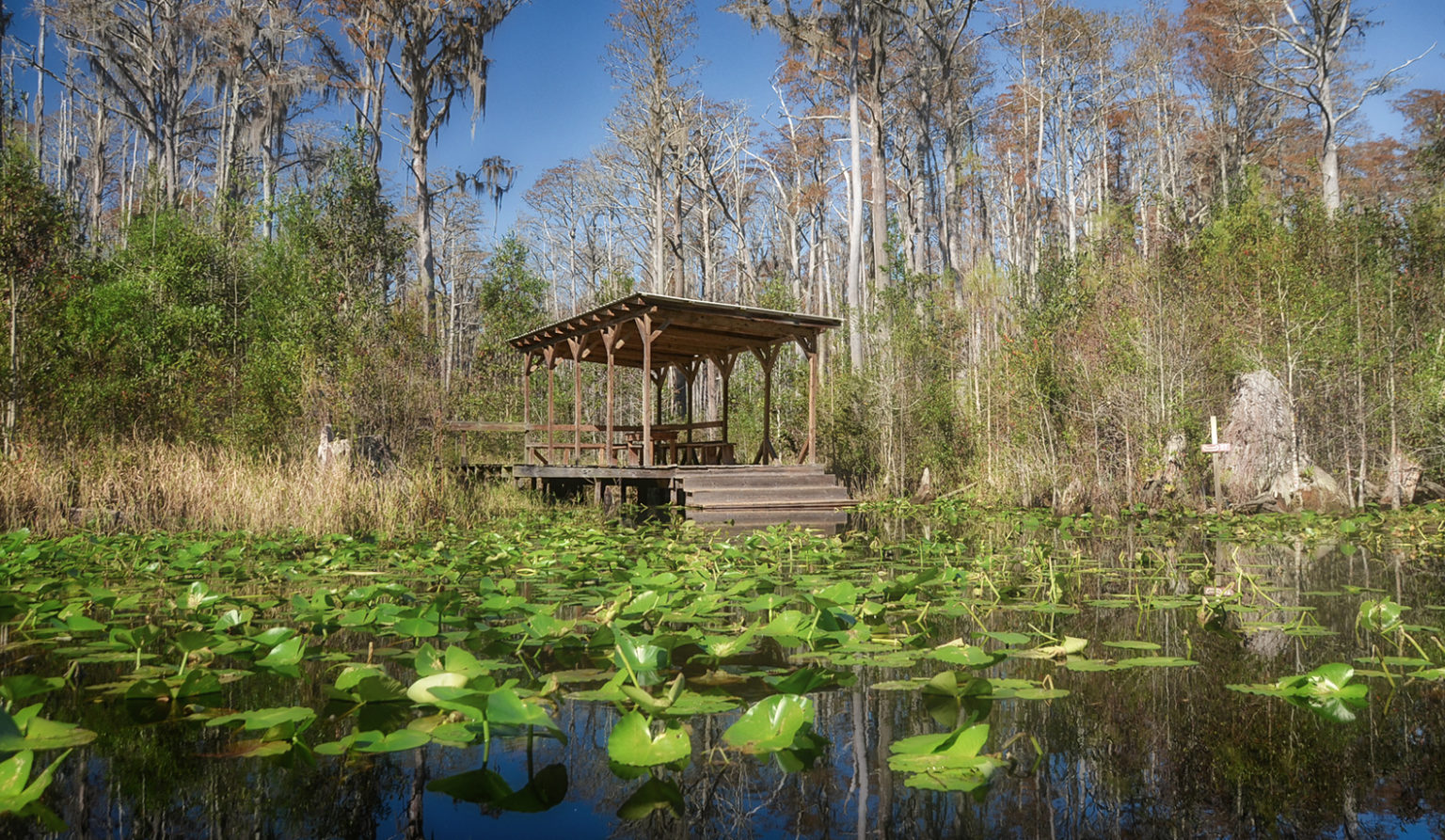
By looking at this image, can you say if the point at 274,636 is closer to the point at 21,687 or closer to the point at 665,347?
the point at 21,687

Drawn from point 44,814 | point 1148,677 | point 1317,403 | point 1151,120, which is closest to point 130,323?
point 44,814

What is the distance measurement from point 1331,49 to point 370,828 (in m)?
22.6

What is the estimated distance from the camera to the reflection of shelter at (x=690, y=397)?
10344 millimetres

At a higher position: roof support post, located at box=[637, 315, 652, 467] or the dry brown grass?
roof support post, located at box=[637, 315, 652, 467]

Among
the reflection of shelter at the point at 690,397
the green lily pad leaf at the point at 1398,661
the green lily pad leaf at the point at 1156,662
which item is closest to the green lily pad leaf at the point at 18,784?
the green lily pad leaf at the point at 1156,662

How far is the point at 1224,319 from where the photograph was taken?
12188 mm

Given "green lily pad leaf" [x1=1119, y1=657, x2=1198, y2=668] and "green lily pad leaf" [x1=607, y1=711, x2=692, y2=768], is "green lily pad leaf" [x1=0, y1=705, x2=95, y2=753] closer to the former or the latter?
"green lily pad leaf" [x1=607, y1=711, x2=692, y2=768]

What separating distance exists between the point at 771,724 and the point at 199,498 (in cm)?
789

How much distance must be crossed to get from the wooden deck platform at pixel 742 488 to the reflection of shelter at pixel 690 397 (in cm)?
1

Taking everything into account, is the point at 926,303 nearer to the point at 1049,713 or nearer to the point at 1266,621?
the point at 1266,621

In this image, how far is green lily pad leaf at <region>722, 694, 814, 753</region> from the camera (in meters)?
1.60

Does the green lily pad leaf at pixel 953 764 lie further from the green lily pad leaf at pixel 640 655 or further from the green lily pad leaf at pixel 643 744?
the green lily pad leaf at pixel 640 655

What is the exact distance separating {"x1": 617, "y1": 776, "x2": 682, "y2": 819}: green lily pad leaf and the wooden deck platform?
7.67m

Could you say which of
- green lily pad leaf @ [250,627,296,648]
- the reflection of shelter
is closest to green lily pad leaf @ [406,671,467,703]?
green lily pad leaf @ [250,627,296,648]
